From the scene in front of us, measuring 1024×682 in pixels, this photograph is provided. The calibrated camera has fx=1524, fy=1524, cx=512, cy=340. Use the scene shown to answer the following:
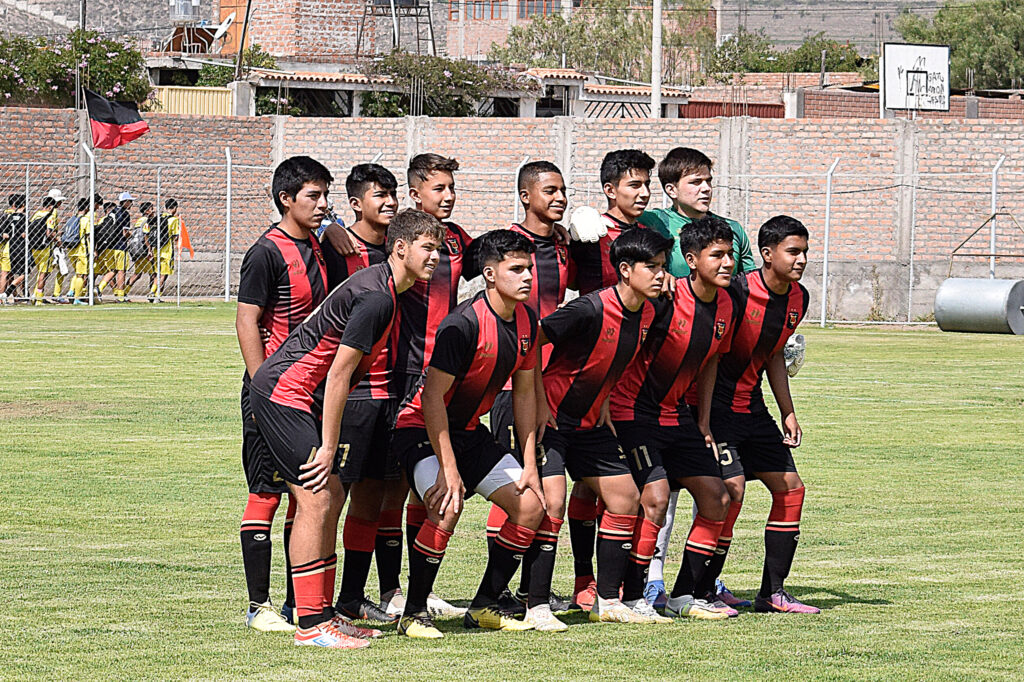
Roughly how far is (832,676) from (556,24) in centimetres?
8405

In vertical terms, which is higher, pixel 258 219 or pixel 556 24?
pixel 556 24

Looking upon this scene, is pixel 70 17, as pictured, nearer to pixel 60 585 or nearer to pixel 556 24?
pixel 556 24

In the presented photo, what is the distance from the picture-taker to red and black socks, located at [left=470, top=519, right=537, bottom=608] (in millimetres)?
6594

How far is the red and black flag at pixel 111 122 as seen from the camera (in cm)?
3189

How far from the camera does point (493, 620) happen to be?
670 cm

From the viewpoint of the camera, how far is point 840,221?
30828mm

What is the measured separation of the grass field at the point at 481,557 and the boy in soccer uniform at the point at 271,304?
0.36m

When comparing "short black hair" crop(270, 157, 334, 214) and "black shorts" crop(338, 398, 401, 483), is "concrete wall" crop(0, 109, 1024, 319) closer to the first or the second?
"short black hair" crop(270, 157, 334, 214)

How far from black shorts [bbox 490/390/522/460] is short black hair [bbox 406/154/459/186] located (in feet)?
3.74

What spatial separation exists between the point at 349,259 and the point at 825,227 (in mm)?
22821

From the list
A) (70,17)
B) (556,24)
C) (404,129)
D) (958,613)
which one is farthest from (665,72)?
(958,613)

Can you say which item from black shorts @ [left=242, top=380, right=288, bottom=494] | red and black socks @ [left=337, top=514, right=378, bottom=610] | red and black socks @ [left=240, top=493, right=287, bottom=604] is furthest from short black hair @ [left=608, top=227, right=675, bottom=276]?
red and black socks @ [left=240, top=493, right=287, bottom=604]

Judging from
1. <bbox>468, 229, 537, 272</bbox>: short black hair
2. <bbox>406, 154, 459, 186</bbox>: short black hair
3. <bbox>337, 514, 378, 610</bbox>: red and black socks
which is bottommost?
<bbox>337, 514, 378, 610</bbox>: red and black socks

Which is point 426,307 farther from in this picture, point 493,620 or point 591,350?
point 493,620
